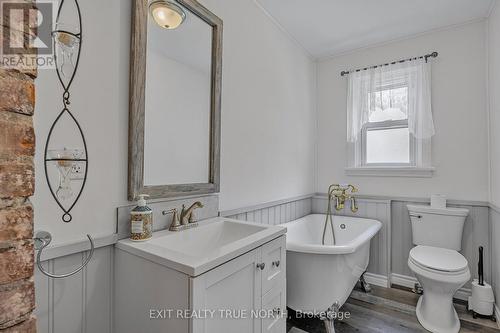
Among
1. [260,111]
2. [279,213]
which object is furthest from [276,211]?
[260,111]

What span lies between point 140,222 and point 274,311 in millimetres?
857

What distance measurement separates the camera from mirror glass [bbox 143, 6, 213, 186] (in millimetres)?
1361

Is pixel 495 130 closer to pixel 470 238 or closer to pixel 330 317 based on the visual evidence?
pixel 470 238

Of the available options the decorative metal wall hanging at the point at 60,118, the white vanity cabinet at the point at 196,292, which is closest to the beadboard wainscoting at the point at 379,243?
the white vanity cabinet at the point at 196,292

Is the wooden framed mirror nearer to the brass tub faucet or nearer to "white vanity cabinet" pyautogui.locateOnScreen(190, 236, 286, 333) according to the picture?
"white vanity cabinet" pyautogui.locateOnScreen(190, 236, 286, 333)

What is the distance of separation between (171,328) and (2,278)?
1.96 feet

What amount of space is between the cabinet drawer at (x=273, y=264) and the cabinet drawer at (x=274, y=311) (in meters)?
0.04

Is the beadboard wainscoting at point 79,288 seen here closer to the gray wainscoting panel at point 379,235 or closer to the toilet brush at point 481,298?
the gray wainscoting panel at point 379,235

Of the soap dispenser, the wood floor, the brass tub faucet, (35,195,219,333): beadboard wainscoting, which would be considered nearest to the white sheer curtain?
the brass tub faucet

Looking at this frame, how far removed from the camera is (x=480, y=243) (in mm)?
2328

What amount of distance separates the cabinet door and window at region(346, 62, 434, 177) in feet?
7.03

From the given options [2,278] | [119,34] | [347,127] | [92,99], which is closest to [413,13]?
[347,127]

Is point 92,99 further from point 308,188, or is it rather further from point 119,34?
point 308,188

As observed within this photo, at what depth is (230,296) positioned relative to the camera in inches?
42.4
